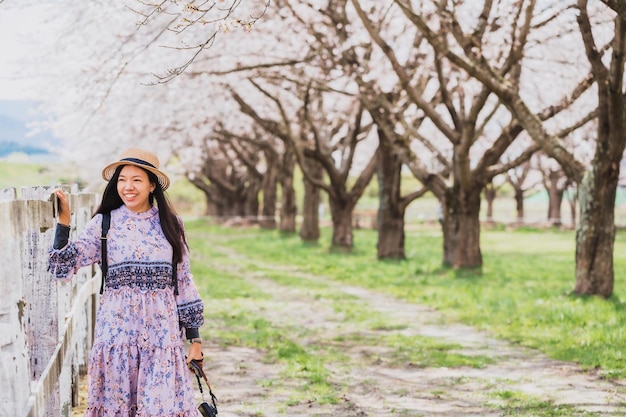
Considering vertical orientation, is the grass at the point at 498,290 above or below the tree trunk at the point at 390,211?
below

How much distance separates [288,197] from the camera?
34.6 meters

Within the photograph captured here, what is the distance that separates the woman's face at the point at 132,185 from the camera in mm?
4594

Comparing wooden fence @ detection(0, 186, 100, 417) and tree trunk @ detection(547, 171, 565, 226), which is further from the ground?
tree trunk @ detection(547, 171, 565, 226)

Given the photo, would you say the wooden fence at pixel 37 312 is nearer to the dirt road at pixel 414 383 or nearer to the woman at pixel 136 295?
the woman at pixel 136 295

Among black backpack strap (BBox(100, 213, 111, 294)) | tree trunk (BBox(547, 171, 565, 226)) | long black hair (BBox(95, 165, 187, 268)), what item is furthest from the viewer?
tree trunk (BBox(547, 171, 565, 226))

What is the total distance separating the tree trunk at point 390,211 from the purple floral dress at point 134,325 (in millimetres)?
16720

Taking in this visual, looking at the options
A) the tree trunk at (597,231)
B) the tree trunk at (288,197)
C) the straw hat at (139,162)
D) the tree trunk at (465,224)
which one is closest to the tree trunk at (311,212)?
the tree trunk at (288,197)

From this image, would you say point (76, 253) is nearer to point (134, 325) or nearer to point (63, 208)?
point (63, 208)

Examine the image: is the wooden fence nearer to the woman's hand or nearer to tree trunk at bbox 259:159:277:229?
the woman's hand

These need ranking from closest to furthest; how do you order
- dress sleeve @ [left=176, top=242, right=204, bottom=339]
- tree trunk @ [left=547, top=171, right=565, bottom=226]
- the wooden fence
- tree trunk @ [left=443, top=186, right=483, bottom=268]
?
the wooden fence, dress sleeve @ [left=176, top=242, right=204, bottom=339], tree trunk @ [left=443, top=186, right=483, bottom=268], tree trunk @ [left=547, top=171, right=565, bottom=226]

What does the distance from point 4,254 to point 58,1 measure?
12.4m

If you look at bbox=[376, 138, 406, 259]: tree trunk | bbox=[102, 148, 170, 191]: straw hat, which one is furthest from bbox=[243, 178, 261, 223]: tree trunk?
bbox=[102, 148, 170, 191]: straw hat

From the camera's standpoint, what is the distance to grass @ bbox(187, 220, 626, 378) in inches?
383

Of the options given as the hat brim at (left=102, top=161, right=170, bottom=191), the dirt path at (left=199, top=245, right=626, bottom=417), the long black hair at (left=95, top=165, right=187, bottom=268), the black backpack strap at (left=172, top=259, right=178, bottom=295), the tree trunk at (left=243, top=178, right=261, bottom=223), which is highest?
the tree trunk at (left=243, top=178, right=261, bottom=223)
